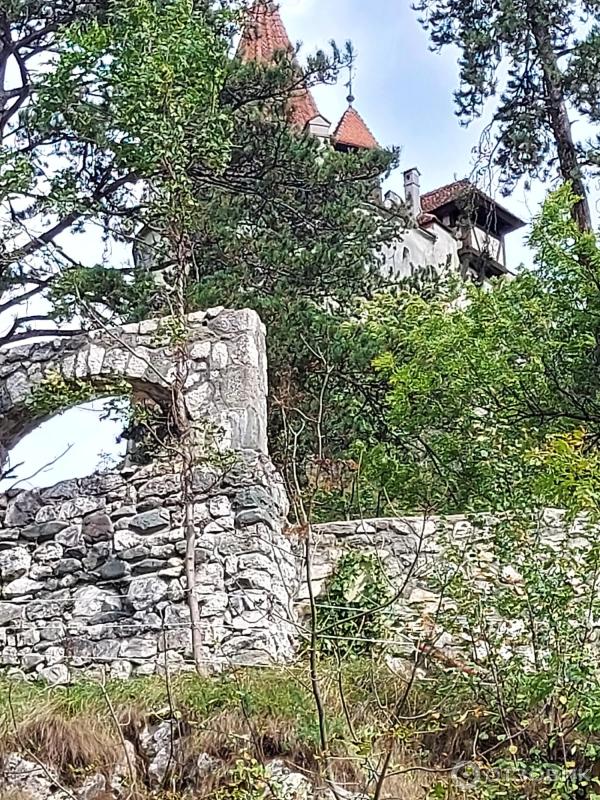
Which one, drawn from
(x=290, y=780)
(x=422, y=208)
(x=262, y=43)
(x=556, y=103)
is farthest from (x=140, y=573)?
(x=422, y=208)

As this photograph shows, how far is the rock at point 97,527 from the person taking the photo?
6.42m

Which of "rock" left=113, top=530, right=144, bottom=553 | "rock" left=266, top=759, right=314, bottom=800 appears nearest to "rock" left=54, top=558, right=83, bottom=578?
"rock" left=113, top=530, right=144, bottom=553

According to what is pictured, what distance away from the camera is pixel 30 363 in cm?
709

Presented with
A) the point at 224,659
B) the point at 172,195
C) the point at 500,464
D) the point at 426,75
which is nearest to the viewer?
the point at 224,659

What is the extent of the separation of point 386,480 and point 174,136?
394cm

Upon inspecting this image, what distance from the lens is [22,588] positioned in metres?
6.46

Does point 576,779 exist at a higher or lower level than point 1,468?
lower

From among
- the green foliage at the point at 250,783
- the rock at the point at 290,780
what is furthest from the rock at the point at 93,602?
the green foliage at the point at 250,783

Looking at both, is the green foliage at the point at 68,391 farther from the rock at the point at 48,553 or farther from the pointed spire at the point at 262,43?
the pointed spire at the point at 262,43

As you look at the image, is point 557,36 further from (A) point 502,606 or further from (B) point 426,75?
(A) point 502,606

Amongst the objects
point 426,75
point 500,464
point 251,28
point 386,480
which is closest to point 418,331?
point 386,480

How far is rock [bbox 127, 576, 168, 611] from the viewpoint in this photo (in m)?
6.10

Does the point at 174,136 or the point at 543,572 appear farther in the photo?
the point at 174,136

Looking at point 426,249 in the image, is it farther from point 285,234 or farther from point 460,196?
point 285,234
